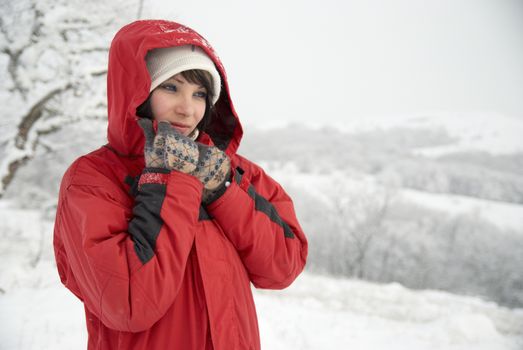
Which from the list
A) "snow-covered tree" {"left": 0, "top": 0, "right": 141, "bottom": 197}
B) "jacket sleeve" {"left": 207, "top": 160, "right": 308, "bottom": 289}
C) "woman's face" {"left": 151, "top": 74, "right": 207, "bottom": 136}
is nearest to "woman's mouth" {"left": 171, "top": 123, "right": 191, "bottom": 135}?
"woman's face" {"left": 151, "top": 74, "right": 207, "bottom": 136}

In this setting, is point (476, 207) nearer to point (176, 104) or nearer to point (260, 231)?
point (260, 231)

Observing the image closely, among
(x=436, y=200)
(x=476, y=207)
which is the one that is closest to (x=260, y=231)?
(x=476, y=207)

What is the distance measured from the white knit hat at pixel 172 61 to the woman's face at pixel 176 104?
0.04 m

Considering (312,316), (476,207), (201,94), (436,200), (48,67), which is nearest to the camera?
(201,94)

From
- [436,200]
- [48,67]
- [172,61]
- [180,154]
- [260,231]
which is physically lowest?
[436,200]

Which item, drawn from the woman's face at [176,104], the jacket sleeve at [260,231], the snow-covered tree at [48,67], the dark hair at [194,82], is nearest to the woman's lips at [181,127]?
the woman's face at [176,104]

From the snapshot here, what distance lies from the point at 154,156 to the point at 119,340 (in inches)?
22.0

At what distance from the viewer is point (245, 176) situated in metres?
1.36

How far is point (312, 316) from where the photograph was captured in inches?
248

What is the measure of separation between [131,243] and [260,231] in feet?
1.46

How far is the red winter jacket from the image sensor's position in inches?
34.5

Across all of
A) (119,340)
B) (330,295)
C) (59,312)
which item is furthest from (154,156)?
(330,295)

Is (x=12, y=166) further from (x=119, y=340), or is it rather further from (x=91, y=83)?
(x=119, y=340)

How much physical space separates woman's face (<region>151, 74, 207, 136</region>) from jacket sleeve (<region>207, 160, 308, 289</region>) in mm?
253
